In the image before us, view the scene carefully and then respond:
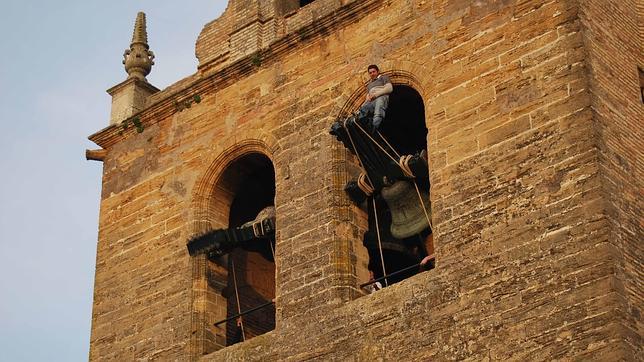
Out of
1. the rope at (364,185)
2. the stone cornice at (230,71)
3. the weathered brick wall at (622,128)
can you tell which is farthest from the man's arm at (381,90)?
the weathered brick wall at (622,128)

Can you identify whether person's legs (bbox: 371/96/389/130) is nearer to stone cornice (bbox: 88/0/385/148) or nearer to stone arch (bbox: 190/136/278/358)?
stone cornice (bbox: 88/0/385/148)

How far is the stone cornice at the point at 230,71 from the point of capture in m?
18.9

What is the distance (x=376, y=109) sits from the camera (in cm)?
1788

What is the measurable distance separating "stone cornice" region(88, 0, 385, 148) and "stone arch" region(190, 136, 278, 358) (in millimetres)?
912

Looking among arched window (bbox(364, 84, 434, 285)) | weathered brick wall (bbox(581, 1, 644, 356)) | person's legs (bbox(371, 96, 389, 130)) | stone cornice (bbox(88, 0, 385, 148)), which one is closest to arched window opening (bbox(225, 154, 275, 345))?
stone cornice (bbox(88, 0, 385, 148))

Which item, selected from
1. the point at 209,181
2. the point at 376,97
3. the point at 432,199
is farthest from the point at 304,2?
the point at 432,199

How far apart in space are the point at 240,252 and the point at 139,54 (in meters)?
3.25

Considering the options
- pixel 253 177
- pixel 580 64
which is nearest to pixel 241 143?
pixel 253 177

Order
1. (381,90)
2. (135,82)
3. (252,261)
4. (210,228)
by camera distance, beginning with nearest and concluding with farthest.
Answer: (381,90) → (210,228) → (252,261) → (135,82)

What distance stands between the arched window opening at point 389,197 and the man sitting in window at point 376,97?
4.1 inches

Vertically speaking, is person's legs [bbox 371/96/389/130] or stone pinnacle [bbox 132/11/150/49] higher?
stone pinnacle [bbox 132/11/150/49]

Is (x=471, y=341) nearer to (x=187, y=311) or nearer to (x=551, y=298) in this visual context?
(x=551, y=298)

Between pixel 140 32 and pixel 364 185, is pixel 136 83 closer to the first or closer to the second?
pixel 140 32

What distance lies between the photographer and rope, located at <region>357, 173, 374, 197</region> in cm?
1806
